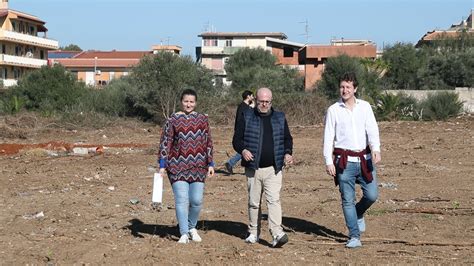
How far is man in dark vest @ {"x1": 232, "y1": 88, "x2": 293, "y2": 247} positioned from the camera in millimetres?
8273

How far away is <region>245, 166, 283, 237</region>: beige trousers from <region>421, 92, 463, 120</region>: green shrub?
28.7 meters

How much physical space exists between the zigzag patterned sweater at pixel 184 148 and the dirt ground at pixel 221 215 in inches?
31.6

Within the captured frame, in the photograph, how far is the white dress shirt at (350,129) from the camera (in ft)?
26.8

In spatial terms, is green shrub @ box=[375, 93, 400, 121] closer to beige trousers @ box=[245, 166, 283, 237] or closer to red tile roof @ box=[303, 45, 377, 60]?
beige trousers @ box=[245, 166, 283, 237]

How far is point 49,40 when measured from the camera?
257ft

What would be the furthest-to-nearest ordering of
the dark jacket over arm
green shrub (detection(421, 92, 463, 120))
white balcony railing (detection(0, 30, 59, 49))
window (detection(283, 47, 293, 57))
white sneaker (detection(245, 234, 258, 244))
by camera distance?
window (detection(283, 47, 293, 57))
white balcony railing (detection(0, 30, 59, 49))
green shrub (detection(421, 92, 463, 120))
white sneaker (detection(245, 234, 258, 244))
the dark jacket over arm

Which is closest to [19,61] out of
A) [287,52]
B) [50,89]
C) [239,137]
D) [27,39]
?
[27,39]

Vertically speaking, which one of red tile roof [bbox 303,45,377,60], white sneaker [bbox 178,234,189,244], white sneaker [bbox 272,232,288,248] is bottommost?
white sneaker [bbox 178,234,189,244]

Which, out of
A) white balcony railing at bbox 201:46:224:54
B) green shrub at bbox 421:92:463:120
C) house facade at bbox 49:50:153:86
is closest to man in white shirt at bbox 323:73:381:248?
green shrub at bbox 421:92:463:120

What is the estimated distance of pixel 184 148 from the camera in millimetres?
8508

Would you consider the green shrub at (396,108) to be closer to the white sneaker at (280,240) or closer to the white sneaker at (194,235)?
the white sneaker at (194,235)

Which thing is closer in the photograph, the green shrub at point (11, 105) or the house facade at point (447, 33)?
the green shrub at point (11, 105)

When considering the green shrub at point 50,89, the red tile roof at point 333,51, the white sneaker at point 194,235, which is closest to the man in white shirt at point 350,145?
the white sneaker at point 194,235

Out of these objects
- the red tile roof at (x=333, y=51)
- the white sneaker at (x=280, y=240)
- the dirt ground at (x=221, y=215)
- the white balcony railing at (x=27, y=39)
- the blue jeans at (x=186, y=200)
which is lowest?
the dirt ground at (x=221, y=215)
